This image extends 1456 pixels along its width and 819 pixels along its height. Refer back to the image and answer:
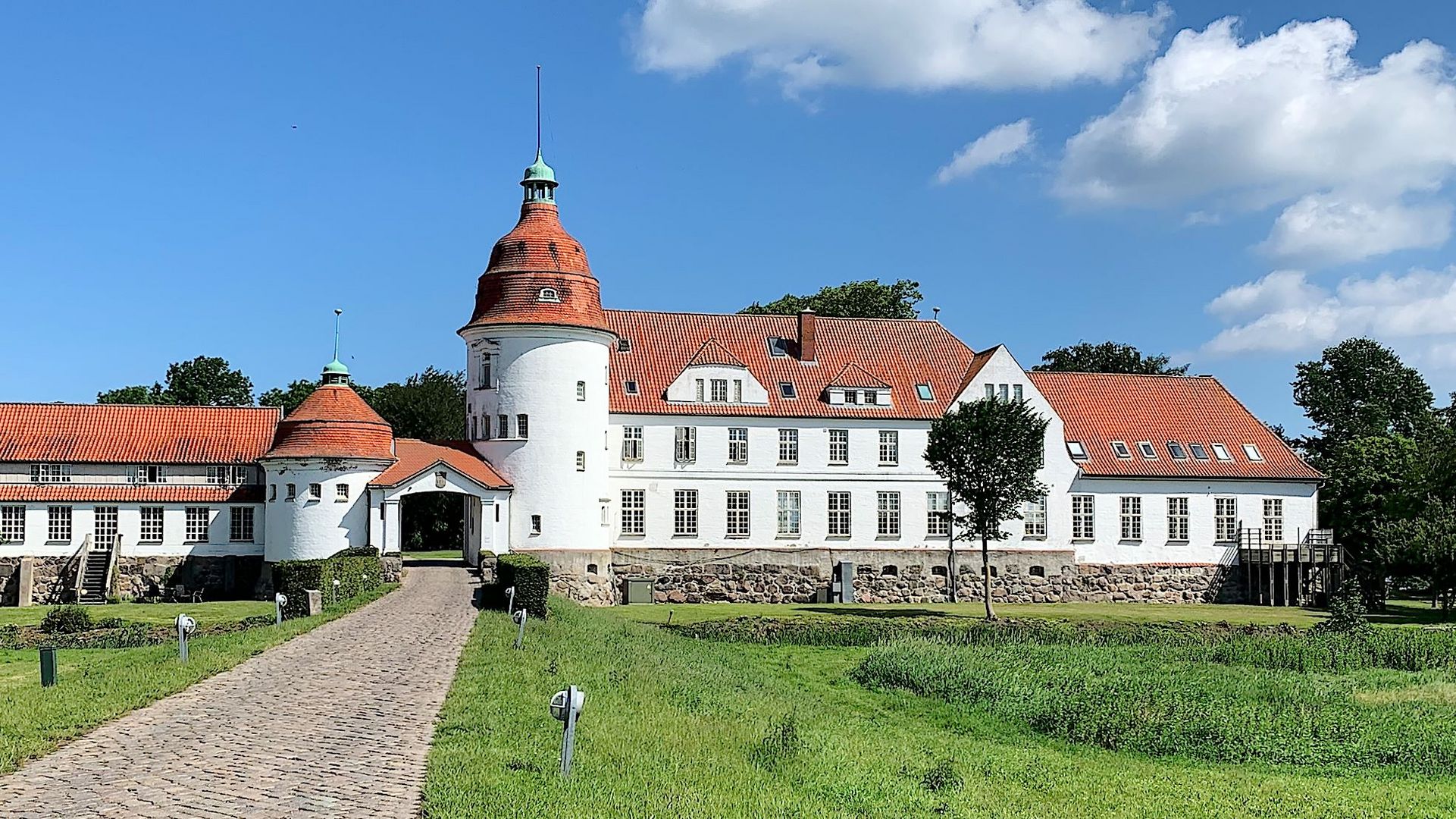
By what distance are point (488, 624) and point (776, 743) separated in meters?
13.2

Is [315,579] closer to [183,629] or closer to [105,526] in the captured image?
[183,629]

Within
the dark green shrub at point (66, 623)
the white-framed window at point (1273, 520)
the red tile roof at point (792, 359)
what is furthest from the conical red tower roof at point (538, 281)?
the white-framed window at point (1273, 520)

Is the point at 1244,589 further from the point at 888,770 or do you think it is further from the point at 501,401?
the point at 888,770

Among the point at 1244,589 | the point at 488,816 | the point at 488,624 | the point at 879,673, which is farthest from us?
the point at 1244,589

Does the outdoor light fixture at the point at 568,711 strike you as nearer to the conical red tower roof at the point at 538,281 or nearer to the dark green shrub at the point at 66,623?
the dark green shrub at the point at 66,623

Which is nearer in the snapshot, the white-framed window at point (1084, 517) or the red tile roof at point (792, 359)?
the red tile roof at point (792, 359)

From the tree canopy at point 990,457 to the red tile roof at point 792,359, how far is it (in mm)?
7824

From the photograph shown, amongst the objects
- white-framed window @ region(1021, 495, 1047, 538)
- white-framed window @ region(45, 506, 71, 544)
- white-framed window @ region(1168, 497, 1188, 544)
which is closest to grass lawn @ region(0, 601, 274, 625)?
white-framed window @ region(45, 506, 71, 544)

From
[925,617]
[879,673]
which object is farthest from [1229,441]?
[879,673]

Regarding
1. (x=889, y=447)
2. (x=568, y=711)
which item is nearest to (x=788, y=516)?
(x=889, y=447)

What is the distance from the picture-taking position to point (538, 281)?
46.8 meters

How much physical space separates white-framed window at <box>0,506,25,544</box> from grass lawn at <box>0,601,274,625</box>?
118 inches

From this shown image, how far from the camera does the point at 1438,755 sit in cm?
1866

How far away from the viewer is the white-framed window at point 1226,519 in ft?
174
